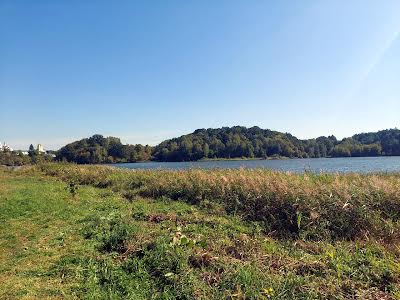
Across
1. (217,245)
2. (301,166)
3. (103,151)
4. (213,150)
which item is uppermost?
(103,151)

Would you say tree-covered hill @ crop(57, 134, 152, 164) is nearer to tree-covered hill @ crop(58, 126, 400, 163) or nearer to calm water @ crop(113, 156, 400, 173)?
tree-covered hill @ crop(58, 126, 400, 163)

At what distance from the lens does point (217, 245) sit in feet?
23.0

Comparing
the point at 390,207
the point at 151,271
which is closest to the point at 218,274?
the point at 151,271

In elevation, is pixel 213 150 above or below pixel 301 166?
above

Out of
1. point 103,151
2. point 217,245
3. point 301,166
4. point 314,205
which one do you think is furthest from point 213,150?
point 217,245

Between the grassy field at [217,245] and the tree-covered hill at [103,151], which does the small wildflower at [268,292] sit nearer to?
the grassy field at [217,245]

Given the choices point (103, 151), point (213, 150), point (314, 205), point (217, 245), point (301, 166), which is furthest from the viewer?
point (103, 151)

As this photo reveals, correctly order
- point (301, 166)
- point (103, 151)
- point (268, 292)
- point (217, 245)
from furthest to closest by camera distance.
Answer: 1. point (103, 151)
2. point (301, 166)
3. point (217, 245)
4. point (268, 292)

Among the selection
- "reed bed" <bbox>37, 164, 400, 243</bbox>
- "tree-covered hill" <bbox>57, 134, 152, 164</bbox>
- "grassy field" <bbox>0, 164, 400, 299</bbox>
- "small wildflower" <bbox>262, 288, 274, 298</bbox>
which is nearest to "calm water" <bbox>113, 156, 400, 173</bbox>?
"reed bed" <bbox>37, 164, 400, 243</bbox>

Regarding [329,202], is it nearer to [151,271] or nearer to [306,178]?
[306,178]

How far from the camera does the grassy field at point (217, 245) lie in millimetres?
5270

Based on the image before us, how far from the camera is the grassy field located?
5.27 metres

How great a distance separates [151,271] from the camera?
599 centimetres

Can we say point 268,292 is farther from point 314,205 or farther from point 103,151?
point 103,151
